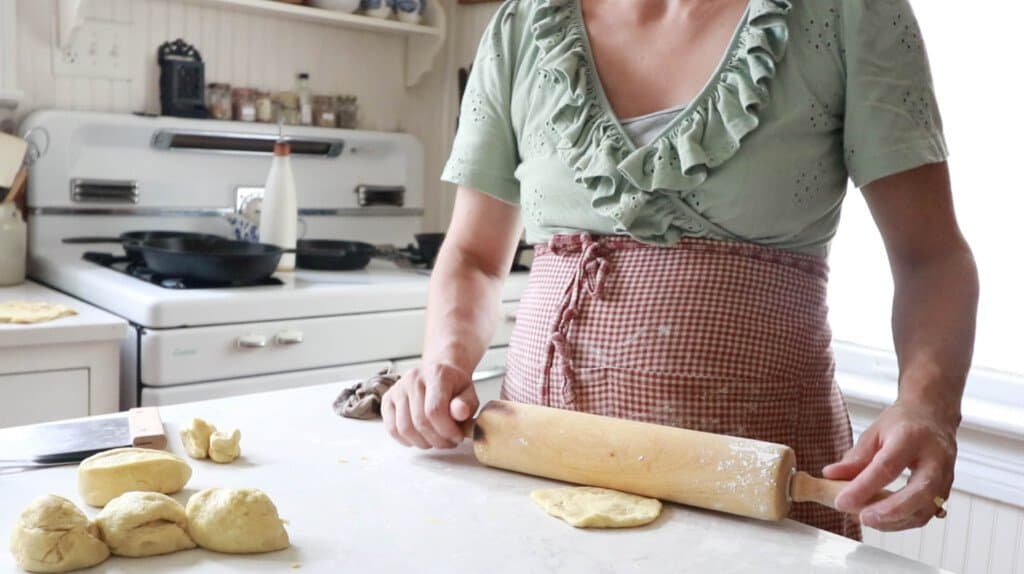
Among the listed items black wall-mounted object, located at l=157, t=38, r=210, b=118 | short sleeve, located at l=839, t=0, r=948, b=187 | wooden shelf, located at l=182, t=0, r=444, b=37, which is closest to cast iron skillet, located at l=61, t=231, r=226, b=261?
black wall-mounted object, located at l=157, t=38, r=210, b=118

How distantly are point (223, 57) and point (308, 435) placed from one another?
1.70 m

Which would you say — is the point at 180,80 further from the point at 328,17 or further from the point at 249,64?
the point at 328,17

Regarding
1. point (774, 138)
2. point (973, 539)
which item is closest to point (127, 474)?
point (774, 138)

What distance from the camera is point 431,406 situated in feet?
2.95

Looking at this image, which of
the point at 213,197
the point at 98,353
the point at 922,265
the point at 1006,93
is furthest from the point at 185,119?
the point at 922,265

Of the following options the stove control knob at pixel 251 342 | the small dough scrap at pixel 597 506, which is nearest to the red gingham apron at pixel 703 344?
the small dough scrap at pixel 597 506

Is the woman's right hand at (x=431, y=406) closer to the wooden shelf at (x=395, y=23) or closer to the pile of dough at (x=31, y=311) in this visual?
the pile of dough at (x=31, y=311)

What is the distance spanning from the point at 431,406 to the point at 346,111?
1875mm

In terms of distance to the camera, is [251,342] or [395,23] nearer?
[251,342]

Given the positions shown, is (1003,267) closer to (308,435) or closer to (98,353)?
(308,435)

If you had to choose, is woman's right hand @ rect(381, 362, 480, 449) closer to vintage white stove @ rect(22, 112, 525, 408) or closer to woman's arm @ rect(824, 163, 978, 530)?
woman's arm @ rect(824, 163, 978, 530)

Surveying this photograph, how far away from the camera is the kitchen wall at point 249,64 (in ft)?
7.13

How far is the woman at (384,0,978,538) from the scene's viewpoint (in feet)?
2.87

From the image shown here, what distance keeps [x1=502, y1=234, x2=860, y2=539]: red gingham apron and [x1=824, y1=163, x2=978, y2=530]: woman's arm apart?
9 centimetres
